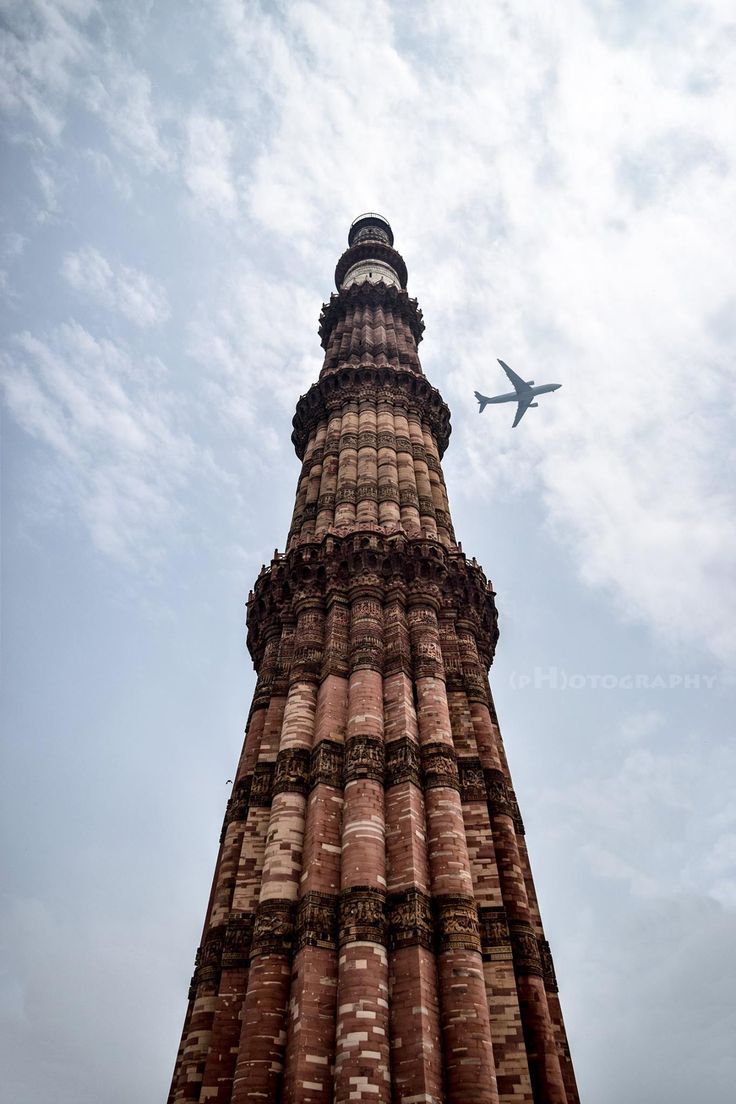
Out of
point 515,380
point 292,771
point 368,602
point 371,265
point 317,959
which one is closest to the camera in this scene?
point 317,959

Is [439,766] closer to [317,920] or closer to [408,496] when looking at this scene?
[317,920]

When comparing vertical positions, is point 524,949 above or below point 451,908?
above

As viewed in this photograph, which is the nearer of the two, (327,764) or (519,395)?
(327,764)

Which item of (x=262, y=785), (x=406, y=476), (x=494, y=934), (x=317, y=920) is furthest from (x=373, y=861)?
(x=406, y=476)

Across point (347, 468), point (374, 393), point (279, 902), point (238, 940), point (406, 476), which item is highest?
point (374, 393)

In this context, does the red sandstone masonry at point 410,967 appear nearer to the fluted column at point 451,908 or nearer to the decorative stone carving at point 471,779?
the fluted column at point 451,908

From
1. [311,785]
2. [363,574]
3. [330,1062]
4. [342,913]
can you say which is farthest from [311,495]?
[330,1062]
